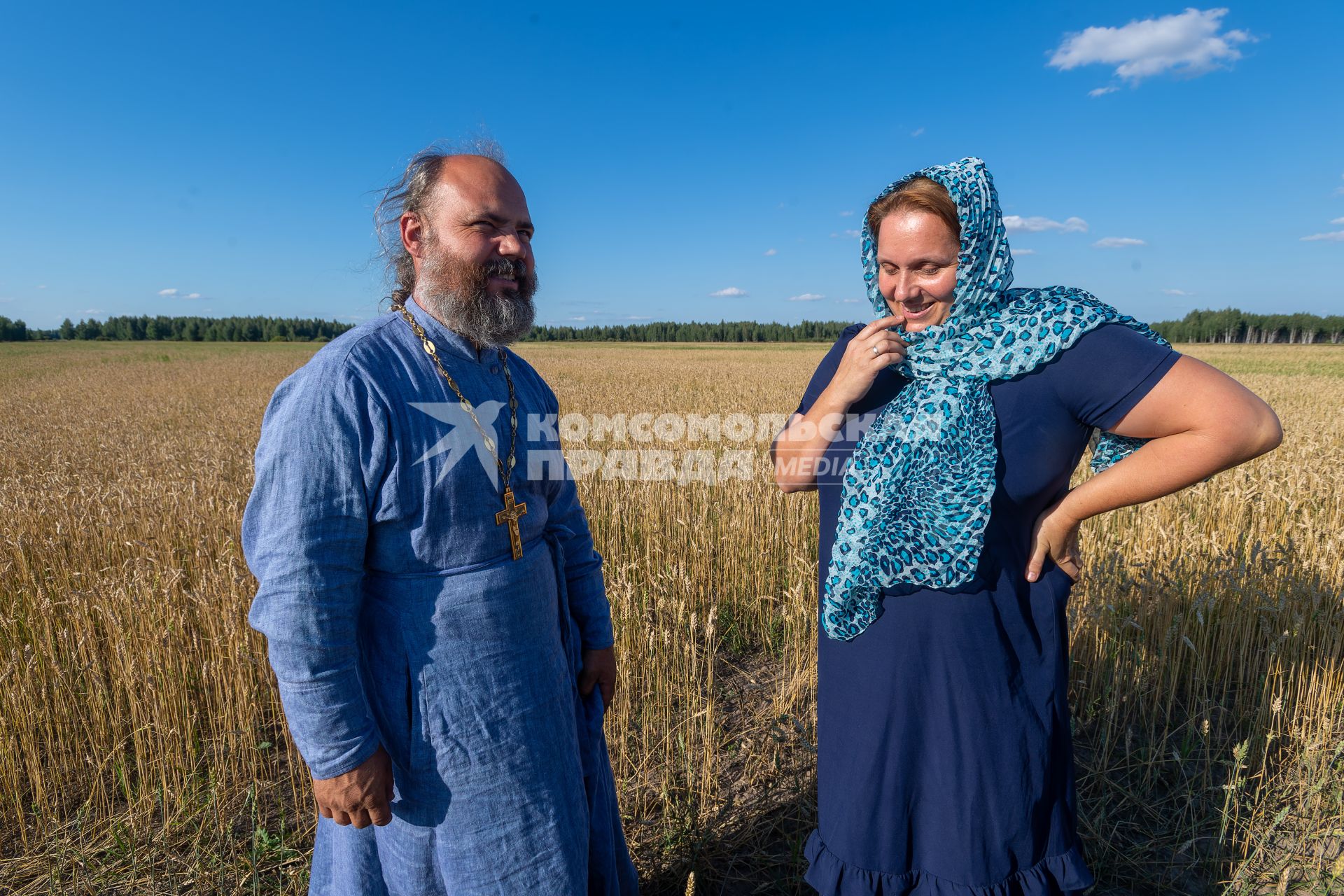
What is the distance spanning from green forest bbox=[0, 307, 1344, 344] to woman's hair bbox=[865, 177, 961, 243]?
84.1m

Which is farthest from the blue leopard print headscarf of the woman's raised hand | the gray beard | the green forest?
the green forest

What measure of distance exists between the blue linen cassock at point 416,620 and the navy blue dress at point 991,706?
30.1 inches

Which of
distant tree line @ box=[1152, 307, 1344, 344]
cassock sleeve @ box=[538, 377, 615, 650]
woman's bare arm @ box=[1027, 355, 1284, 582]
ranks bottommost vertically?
cassock sleeve @ box=[538, 377, 615, 650]

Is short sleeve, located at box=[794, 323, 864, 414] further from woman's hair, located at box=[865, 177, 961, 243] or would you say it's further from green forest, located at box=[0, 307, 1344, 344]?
green forest, located at box=[0, 307, 1344, 344]

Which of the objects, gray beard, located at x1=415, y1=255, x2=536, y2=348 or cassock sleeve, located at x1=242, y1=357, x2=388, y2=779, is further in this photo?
gray beard, located at x1=415, y1=255, x2=536, y2=348

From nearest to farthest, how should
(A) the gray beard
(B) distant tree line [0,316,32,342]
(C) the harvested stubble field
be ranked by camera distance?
(A) the gray beard → (C) the harvested stubble field → (B) distant tree line [0,316,32,342]

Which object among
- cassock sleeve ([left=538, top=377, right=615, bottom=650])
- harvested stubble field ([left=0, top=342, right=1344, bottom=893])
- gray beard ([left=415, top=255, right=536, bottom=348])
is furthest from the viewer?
harvested stubble field ([left=0, top=342, right=1344, bottom=893])

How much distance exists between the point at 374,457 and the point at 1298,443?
11348 millimetres

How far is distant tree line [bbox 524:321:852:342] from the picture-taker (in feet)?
309

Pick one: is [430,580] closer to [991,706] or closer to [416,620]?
[416,620]

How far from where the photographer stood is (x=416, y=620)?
1.46m

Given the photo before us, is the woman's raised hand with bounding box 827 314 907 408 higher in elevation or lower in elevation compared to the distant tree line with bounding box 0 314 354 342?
lower

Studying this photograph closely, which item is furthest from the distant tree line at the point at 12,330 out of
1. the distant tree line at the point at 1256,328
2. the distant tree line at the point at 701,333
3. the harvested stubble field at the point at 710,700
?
the distant tree line at the point at 1256,328

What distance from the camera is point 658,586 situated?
13.7 feet
